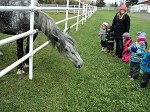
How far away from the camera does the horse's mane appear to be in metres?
4.00

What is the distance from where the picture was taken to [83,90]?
381 cm

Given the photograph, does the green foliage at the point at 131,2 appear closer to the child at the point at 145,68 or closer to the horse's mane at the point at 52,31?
the child at the point at 145,68

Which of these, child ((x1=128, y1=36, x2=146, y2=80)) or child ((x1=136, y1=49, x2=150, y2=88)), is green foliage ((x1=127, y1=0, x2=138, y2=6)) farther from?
child ((x1=136, y1=49, x2=150, y2=88))

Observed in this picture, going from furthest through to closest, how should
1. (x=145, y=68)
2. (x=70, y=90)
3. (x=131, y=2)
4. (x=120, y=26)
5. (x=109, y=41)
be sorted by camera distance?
1. (x=131, y=2)
2. (x=109, y=41)
3. (x=120, y=26)
4. (x=145, y=68)
5. (x=70, y=90)

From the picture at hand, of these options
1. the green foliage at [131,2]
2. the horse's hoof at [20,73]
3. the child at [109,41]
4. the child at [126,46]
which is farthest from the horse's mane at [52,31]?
the green foliage at [131,2]

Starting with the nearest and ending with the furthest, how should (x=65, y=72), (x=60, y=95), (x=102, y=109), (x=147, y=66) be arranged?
(x=102, y=109), (x=60, y=95), (x=147, y=66), (x=65, y=72)

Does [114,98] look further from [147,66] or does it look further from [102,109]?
[147,66]

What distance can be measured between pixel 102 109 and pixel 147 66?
1.35 m

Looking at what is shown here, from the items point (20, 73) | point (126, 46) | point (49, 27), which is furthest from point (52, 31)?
point (126, 46)

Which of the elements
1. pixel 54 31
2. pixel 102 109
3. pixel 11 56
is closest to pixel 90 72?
pixel 54 31

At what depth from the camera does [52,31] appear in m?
4.00

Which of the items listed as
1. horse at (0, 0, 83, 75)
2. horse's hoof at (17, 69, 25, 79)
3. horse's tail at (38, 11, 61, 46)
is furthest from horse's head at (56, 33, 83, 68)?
horse's hoof at (17, 69, 25, 79)

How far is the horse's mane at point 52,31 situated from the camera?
13.1 feet

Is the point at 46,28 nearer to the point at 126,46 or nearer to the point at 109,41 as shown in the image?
the point at 126,46
